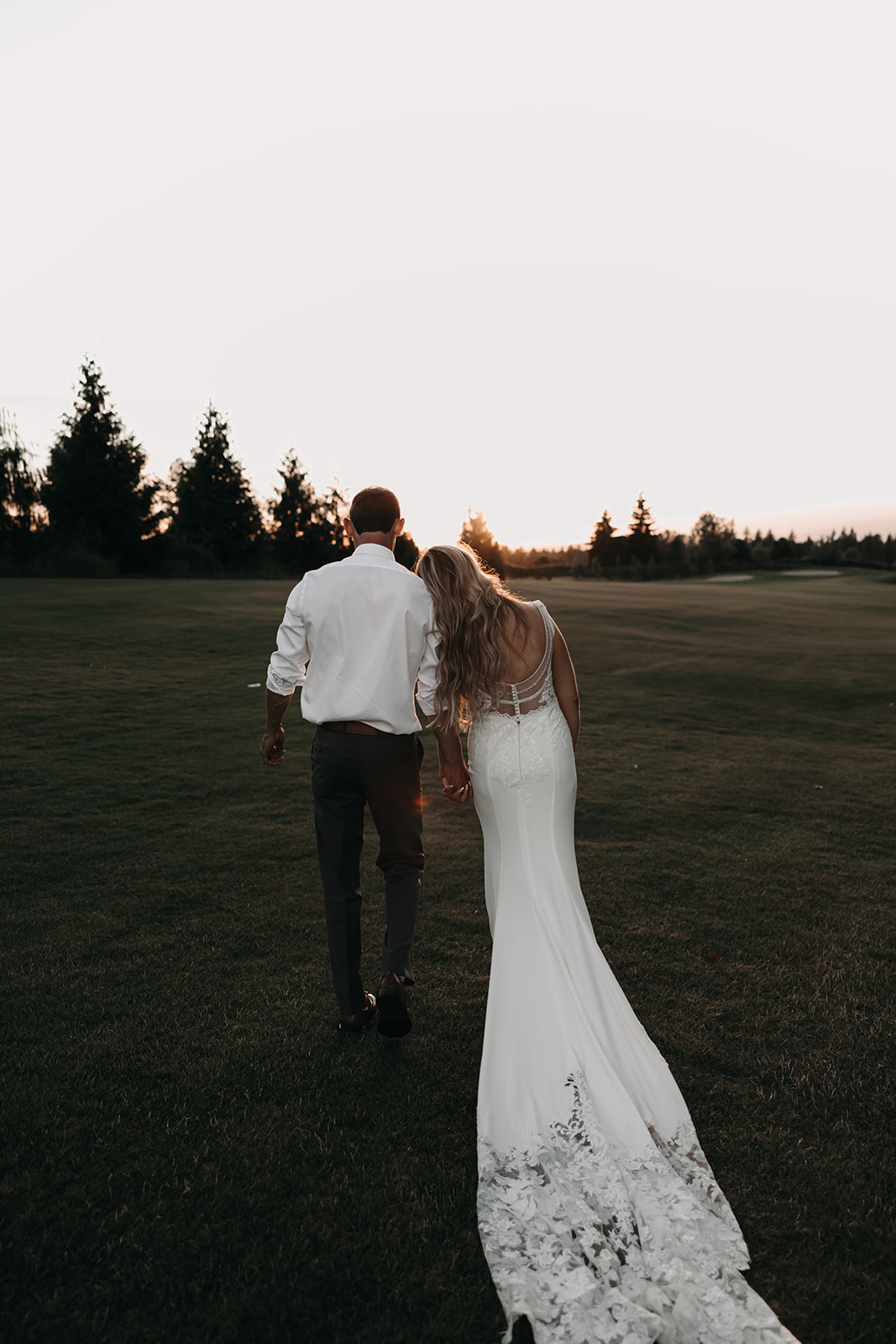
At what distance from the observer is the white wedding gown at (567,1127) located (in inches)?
87.6

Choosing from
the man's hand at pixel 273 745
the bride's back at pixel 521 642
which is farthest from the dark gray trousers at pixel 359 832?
the bride's back at pixel 521 642

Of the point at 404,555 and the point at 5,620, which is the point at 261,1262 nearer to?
the point at 5,620

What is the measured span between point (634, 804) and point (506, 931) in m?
4.33

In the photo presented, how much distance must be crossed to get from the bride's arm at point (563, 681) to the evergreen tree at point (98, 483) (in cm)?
4083

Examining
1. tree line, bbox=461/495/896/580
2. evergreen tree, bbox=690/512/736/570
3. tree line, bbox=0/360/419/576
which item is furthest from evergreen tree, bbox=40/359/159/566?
evergreen tree, bbox=690/512/736/570

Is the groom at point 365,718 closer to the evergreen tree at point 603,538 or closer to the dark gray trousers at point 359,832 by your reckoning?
the dark gray trousers at point 359,832

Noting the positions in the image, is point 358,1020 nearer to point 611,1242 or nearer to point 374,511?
point 611,1242

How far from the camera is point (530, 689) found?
360cm

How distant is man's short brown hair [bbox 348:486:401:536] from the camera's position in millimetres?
3664

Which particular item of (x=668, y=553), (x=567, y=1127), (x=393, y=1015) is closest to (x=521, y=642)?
(x=393, y=1015)

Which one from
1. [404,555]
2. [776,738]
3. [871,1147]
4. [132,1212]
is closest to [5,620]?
[776,738]

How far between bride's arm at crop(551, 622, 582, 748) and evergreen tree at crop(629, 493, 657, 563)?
6841 centimetres

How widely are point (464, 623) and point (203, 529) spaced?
50155mm

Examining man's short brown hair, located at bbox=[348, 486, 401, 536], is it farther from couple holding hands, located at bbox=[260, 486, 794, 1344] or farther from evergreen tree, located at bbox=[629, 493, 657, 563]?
evergreen tree, located at bbox=[629, 493, 657, 563]
